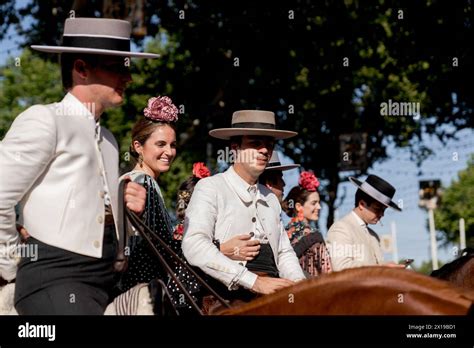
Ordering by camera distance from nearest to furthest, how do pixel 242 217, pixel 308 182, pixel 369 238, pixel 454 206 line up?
pixel 242 217 < pixel 369 238 < pixel 308 182 < pixel 454 206

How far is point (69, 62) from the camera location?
455 cm

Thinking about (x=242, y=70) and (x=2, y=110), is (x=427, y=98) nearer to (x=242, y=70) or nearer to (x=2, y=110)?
(x=242, y=70)

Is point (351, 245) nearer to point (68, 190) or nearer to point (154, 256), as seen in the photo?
point (154, 256)

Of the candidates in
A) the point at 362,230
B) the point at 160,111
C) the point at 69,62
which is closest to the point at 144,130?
the point at 160,111

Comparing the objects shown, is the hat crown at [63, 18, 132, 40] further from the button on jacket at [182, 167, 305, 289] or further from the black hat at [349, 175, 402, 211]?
the black hat at [349, 175, 402, 211]

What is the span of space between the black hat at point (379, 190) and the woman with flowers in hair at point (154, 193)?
3.06m

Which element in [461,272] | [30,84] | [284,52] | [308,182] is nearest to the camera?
[461,272]

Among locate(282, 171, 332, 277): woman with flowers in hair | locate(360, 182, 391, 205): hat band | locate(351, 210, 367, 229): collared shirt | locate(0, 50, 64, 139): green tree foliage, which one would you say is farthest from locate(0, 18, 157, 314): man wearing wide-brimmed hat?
locate(0, 50, 64, 139): green tree foliage

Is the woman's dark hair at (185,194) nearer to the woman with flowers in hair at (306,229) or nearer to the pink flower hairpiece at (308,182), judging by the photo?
the woman with flowers in hair at (306,229)

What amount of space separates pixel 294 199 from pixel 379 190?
3.27 ft

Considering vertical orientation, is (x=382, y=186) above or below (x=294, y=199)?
above

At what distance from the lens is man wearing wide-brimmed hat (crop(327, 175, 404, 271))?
9031 mm

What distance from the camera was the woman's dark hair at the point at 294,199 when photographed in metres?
10.3

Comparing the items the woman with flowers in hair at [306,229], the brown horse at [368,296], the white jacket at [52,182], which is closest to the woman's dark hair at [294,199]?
the woman with flowers in hair at [306,229]
